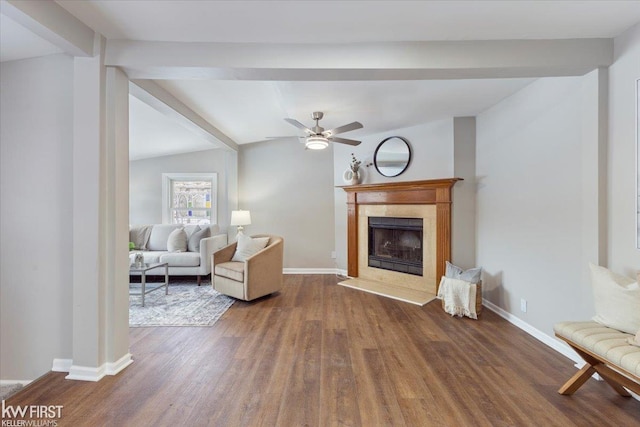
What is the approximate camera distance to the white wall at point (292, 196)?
17.2 ft

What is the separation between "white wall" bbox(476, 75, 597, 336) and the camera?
2.25 metres

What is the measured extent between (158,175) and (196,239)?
1830 millimetres

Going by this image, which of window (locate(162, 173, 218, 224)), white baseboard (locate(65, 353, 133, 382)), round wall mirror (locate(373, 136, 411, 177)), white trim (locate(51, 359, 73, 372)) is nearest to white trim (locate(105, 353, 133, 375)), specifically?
white baseboard (locate(65, 353, 133, 382))

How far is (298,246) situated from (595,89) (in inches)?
170

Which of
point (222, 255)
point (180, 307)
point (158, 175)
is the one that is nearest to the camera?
point (180, 307)

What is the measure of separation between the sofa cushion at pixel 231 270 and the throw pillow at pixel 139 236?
1.99 meters

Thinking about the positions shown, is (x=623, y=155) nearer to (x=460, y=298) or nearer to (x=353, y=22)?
(x=460, y=298)

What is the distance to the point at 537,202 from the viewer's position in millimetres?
2654

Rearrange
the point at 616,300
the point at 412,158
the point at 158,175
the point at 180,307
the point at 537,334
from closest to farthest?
the point at 616,300 < the point at 537,334 < the point at 180,307 < the point at 412,158 < the point at 158,175

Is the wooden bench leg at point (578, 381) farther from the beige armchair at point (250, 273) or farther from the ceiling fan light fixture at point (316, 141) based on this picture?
the beige armchair at point (250, 273)

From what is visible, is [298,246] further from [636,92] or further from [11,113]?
[636,92]

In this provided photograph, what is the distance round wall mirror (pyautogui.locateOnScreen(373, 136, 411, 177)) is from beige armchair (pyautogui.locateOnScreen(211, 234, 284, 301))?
1.99 m

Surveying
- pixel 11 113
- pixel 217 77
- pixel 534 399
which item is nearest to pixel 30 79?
pixel 11 113

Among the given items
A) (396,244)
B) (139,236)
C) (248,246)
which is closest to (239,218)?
(248,246)
